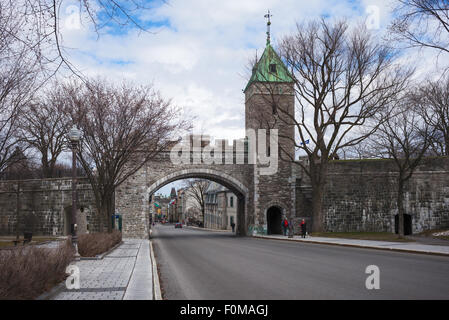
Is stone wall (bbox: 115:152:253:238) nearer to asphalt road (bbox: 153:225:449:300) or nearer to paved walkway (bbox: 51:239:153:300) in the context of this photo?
asphalt road (bbox: 153:225:449:300)

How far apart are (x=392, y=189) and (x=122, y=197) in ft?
67.4

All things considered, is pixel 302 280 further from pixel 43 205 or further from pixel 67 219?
pixel 43 205

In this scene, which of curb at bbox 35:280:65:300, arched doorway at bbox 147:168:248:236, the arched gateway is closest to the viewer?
curb at bbox 35:280:65:300

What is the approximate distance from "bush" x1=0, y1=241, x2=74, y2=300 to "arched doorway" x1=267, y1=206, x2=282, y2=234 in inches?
1208

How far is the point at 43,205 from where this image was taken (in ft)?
116

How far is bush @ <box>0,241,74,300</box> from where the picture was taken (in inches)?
265

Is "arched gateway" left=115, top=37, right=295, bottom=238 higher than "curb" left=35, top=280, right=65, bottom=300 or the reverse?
higher

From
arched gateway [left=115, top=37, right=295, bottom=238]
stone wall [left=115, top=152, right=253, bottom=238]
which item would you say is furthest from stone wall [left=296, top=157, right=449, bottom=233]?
stone wall [left=115, top=152, right=253, bottom=238]

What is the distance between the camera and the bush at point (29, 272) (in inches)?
265

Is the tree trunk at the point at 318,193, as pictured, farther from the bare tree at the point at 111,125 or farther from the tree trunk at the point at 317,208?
the bare tree at the point at 111,125

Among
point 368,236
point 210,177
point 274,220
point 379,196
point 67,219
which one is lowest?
point 368,236

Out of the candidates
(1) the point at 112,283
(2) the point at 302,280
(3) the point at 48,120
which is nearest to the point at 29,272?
(1) the point at 112,283

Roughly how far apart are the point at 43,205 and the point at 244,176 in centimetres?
1643

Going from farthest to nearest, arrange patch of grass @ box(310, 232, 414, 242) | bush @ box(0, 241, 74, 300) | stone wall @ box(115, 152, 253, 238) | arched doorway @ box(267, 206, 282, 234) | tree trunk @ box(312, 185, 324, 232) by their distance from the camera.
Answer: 1. arched doorway @ box(267, 206, 282, 234)
2. stone wall @ box(115, 152, 253, 238)
3. tree trunk @ box(312, 185, 324, 232)
4. patch of grass @ box(310, 232, 414, 242)
5. bush @ box(0, 241, 74, 300)
